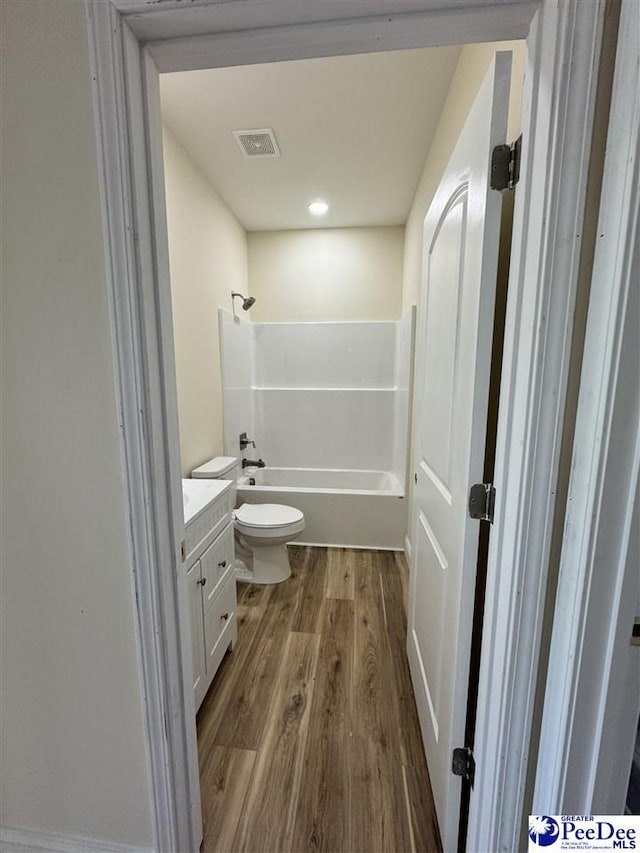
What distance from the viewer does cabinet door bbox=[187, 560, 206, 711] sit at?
1354 millimetres

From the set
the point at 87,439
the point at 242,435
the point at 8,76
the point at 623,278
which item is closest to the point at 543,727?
the point at 623,278

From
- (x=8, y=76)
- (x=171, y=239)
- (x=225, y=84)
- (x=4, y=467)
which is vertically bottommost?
(x=4, y=467)

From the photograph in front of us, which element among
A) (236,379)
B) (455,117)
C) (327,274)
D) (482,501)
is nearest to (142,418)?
(482,501)

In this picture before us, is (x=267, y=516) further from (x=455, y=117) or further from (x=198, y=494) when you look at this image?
(x=455, y=117)

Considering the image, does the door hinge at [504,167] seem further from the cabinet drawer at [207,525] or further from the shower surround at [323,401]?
the shower surround at [323,401]

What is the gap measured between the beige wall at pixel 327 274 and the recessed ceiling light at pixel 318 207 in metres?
0.35

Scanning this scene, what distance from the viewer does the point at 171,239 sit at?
6.39ft

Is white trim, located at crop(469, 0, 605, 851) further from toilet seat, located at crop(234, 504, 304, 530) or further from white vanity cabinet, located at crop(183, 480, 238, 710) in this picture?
toilet seat, located at crop(234, 504, 304, 530)

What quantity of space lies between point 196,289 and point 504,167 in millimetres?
1958

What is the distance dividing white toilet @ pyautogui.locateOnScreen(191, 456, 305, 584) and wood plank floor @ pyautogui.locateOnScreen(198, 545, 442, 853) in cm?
23

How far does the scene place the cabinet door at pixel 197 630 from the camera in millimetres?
1354

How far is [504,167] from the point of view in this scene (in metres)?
0.76

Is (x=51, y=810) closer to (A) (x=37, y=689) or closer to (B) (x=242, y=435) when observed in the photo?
(A) (x=37, y=689)

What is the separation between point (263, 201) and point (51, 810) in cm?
332
